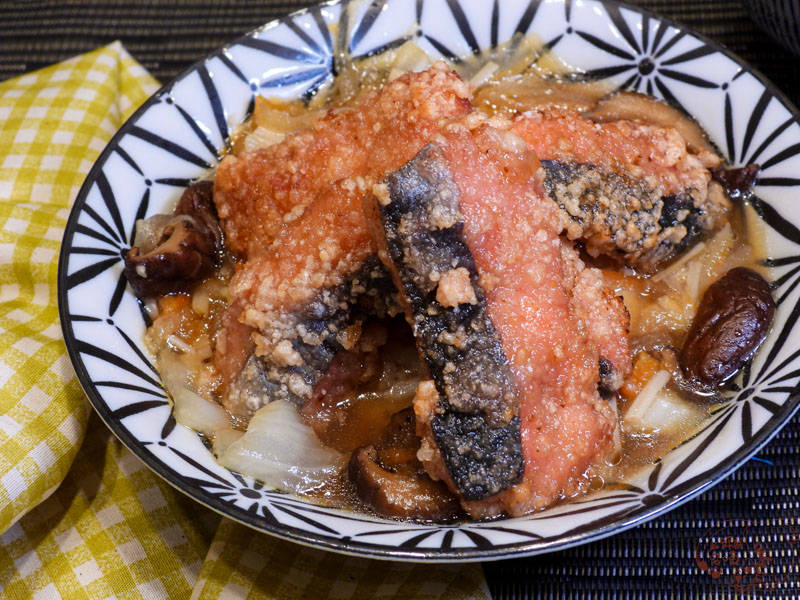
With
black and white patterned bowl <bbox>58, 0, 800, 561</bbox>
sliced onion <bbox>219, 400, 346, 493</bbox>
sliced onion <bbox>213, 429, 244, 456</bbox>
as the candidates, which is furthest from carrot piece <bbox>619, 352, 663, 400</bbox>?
sliced onion <bbox>213, 429, 244, 456</bbox>

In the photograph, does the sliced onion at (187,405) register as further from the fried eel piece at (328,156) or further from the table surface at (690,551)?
the table surface at (690,551)

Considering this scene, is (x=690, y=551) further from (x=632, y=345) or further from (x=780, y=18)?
(x=780, y=18)

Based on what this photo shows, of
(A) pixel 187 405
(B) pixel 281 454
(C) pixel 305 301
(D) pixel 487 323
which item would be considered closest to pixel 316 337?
(C) pixel 305 301

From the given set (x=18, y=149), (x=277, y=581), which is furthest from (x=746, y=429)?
(x=18, y=149)

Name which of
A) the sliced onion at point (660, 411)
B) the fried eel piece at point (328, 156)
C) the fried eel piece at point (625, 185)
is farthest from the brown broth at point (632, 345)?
the fried eel piece at point (328, 156)

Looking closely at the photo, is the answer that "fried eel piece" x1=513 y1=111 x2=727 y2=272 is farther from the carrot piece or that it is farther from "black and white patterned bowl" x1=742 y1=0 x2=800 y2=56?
"black and white patterned bowl" x1=742 y1=0 x2=800 y2=56

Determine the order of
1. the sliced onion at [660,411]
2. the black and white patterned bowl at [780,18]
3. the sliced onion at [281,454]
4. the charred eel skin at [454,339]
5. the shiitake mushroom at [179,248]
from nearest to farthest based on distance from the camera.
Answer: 1. the charred eel skin at [454,339]
2. the sliced onion at [281,454]
3. the sliced onion at [660,411]
4. the shiitake mushroom at [179,248]
5. the black and white patterned bowl at [780,18]

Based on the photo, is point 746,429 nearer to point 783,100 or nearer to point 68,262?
point 783,100
